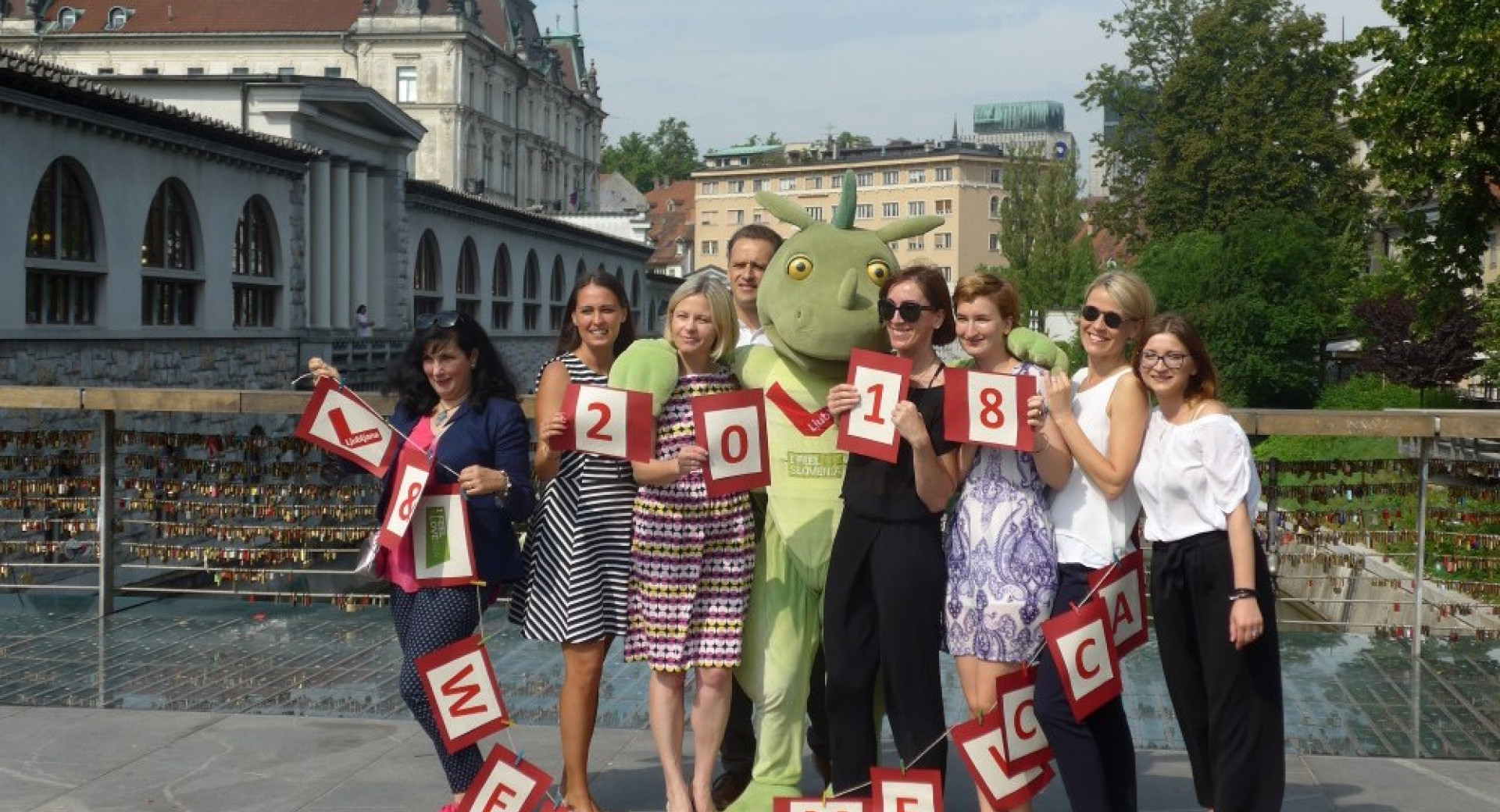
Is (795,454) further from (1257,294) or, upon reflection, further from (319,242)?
(1257,294)

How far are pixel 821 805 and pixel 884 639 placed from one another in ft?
1.88

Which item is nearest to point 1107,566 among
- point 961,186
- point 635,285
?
point 635,285

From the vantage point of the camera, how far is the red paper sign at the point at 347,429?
5.98 m

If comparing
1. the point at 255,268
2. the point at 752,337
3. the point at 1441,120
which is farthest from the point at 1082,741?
the point at 255,268

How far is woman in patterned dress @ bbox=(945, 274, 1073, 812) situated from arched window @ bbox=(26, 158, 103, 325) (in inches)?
972

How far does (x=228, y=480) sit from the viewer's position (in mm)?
10484

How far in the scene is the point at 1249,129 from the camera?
171 ft

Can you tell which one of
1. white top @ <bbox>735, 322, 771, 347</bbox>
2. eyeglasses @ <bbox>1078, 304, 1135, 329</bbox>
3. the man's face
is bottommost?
white top @ <bbox>735, 322, 771, 347</bbox>

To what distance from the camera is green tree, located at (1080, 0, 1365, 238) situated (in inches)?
2056

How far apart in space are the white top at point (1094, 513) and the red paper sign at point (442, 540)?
79.5 inches

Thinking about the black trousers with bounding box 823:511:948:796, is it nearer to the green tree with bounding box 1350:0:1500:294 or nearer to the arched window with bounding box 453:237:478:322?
the green tree with bounding box 1350:0:1500:294

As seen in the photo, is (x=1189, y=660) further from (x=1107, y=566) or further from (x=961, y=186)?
(x=961, y=186)

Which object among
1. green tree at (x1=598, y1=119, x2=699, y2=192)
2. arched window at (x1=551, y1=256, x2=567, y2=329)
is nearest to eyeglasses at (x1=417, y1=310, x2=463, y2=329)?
arched window at (x1=551, y1=256, x2=567, y2=329)

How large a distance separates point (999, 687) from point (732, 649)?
0.99m
